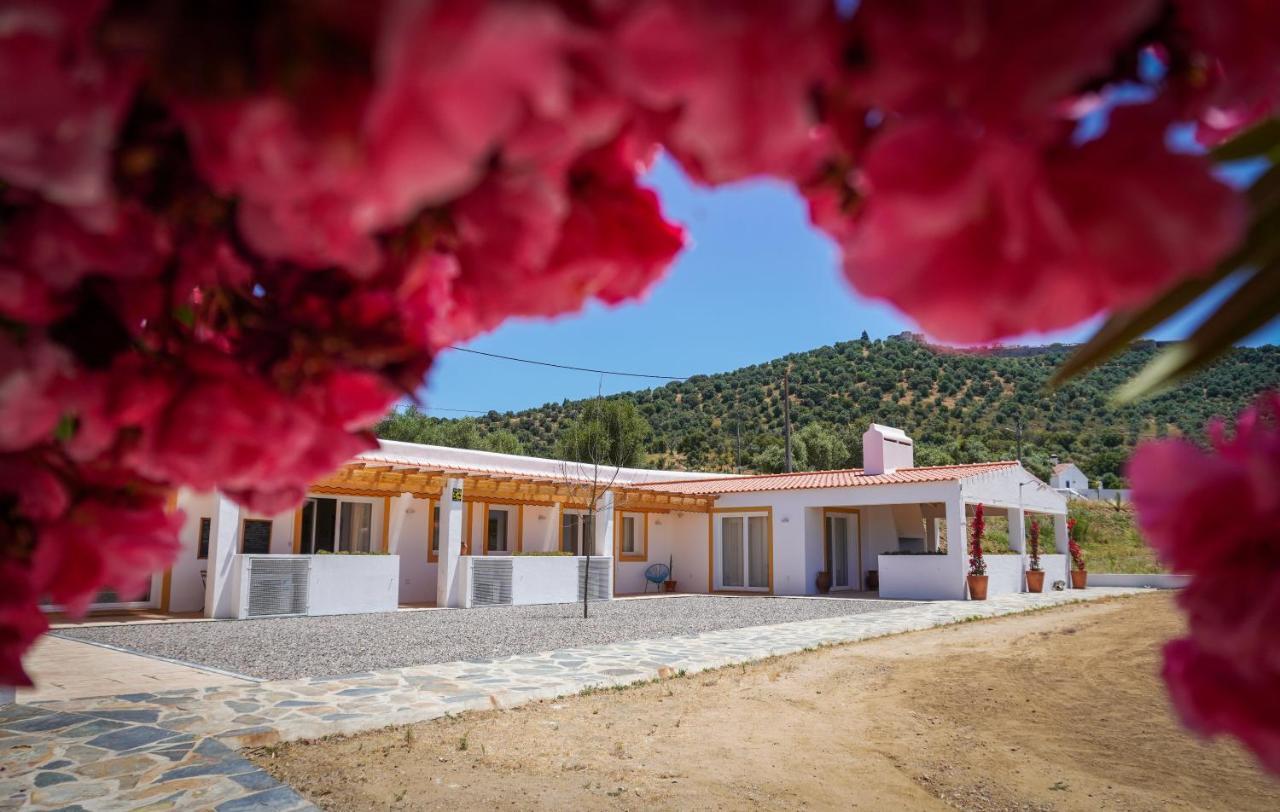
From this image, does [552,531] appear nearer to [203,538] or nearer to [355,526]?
[355,526]

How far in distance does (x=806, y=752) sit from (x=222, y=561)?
10.6m

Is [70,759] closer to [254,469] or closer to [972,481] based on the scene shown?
[254,469]

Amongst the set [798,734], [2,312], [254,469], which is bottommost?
[798,734]

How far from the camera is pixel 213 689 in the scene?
669 centimetres

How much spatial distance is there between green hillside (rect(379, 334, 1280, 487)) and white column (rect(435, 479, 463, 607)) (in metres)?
19.7

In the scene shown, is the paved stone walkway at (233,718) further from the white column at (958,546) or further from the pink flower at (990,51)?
the white column at (958,546)

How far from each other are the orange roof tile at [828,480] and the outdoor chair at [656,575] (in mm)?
2160

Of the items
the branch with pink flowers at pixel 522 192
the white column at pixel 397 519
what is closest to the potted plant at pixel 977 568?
the white column at pixel 397 519

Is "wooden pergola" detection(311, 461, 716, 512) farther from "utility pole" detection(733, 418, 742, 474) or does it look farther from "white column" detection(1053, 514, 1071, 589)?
"utility pole" detection(733, 418, 742, 474)

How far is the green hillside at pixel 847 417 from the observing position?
40438 millimetres

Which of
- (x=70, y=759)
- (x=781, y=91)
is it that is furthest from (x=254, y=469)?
(x=70, y=759)

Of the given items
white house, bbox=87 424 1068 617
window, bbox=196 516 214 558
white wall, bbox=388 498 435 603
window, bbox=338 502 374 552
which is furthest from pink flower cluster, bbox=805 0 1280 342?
white wall, bbox=388 498 435 603

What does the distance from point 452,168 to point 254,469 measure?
0.39 meters

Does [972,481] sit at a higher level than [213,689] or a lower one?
higher
